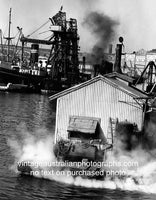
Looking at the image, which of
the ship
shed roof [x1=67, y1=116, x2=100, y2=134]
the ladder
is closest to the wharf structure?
the ladder

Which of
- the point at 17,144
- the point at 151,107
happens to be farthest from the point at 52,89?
the point at 151,107

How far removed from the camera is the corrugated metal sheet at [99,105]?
28.4 meters

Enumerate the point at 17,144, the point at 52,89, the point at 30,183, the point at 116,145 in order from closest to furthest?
the point at 30,183
the point at 116,145
the point at 17,144
the point at 52,89

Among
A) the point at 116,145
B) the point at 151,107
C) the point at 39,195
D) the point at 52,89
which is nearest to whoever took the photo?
the point at 39,195

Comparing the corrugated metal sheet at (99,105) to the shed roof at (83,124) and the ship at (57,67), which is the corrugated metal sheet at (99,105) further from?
the ship at (57,67)

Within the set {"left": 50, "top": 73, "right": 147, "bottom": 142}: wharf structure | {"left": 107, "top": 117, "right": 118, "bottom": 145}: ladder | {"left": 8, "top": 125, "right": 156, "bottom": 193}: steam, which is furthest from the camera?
{"left": 50, "top": 73, "right": 147, "bottom": 142}: wharf structure

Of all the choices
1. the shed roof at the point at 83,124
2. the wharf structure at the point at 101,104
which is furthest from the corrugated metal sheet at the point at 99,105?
the shed roof at the point at 83,124

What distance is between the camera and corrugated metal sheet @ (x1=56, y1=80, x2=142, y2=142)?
93.2 ft

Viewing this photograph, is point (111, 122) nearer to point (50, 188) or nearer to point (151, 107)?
point (151, 107)

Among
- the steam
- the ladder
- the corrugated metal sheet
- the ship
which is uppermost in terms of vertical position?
A: the ship

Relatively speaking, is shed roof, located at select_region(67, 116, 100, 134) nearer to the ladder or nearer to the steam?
the ladder

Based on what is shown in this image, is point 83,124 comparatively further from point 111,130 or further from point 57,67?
point 57,67

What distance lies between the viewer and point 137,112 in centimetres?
2842

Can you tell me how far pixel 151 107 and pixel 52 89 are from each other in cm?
8424
